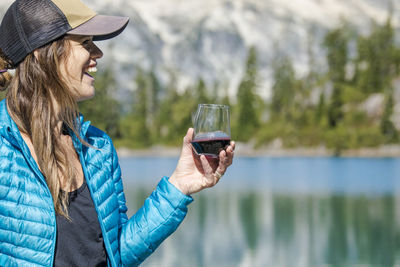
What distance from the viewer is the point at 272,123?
51250mm

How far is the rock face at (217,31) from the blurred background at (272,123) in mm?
356

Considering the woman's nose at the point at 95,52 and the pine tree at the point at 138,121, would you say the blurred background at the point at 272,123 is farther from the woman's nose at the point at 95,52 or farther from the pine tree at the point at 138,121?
the woman's nose at the point at 95,52

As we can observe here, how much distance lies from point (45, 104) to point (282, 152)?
153 ft

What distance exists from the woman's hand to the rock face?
381 ft

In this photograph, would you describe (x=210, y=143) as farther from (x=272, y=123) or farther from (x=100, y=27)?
(x=272, y=123)

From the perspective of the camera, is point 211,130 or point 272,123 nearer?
point 211,130

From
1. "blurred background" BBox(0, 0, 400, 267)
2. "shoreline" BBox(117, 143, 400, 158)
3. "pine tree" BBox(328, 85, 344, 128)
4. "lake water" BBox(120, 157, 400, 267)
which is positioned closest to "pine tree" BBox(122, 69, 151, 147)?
"blurred background" BBox(0, 0, 400, 267)

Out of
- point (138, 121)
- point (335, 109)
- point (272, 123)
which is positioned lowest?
point (272, 123)

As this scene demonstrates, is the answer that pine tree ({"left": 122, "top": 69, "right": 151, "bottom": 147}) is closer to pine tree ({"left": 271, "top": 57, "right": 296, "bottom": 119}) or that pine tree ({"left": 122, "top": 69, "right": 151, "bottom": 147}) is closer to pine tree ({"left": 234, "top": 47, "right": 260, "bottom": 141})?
pine tree ({"left": 234, "top": 47, "right": 260, "bottom": 141})

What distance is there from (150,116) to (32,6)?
55.7m

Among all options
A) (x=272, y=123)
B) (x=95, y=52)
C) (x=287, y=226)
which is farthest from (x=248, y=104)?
(x=95, y=52)

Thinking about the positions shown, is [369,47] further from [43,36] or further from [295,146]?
[43,36]

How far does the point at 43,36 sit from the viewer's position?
4.84ft

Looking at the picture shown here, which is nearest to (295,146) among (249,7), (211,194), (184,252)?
(211,194)
